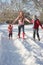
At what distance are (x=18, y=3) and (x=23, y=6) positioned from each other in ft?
3.49

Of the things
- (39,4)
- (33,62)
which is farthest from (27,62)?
(39,4)

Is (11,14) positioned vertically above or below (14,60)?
below

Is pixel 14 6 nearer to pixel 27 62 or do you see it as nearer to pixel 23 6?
pixel 23 6

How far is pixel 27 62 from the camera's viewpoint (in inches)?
258

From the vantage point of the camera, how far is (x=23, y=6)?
115ft

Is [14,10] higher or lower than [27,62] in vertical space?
lower

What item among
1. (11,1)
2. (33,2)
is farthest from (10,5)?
(33,2)

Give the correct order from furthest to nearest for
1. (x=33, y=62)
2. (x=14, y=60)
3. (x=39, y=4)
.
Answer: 1. (x=39, y=4)
2. (x=14, y=60)
3. (x=33, y=62)

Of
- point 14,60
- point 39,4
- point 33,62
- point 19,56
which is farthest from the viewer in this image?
point 39,4

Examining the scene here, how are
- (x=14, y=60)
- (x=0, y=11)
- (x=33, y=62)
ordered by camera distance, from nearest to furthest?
1. (x=33, y=62)
2. (x=14, y=60)
3. (x=0, y=11)

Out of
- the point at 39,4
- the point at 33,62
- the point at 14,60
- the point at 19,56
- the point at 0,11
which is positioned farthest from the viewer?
the point at 0,11

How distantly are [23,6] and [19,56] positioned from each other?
28.0m

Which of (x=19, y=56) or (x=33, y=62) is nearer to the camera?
(x=33, y=62)

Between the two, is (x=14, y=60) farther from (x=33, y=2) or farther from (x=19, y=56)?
(x=33, y=2)
